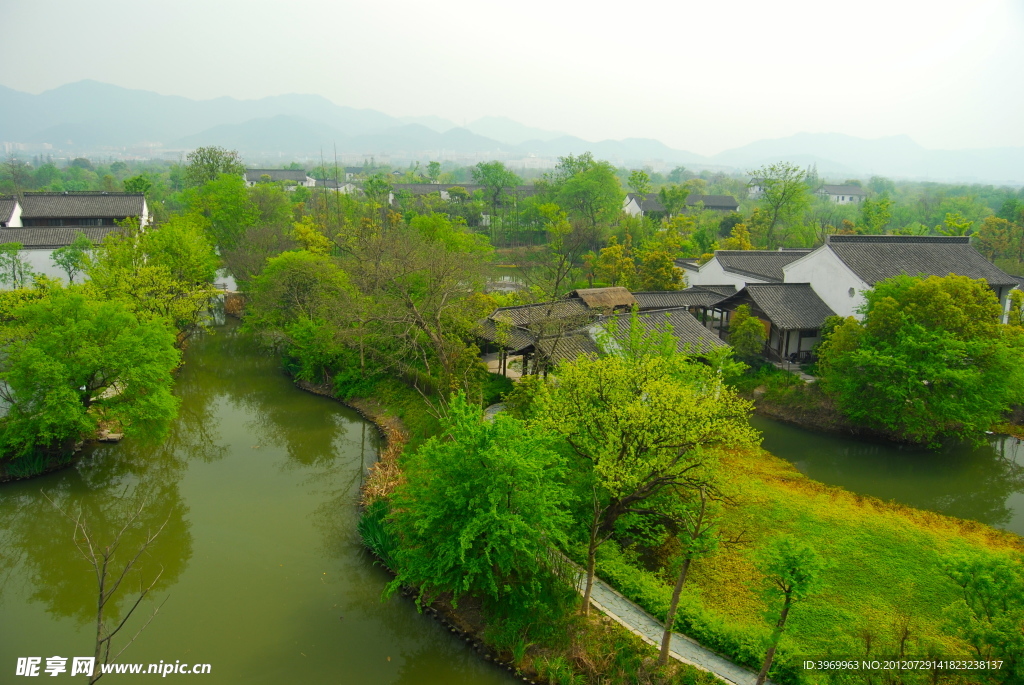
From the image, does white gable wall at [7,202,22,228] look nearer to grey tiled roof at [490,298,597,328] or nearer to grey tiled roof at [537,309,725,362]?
grey tiled roof at [490,298,597,328]

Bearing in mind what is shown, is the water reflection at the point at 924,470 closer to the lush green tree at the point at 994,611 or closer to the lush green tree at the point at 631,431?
the lush green tree at the point at 631,431

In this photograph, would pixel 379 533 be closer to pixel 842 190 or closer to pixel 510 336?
pixel 510 336

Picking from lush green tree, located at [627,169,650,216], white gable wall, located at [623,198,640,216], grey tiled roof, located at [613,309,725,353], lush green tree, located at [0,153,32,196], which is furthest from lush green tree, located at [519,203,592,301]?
lush green tree, located at [0,153,32,196]

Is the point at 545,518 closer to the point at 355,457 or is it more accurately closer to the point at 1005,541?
the point at 355,457

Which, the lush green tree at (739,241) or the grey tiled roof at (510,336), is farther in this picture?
the lush green tree at (739,241)

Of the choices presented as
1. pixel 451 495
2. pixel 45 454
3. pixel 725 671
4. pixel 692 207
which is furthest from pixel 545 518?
pixel 692 207

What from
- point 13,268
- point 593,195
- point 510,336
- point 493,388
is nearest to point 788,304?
point 510,336

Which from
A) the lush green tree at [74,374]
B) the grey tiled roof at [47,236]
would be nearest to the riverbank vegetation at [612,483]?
the lush green tree at [74,374]
